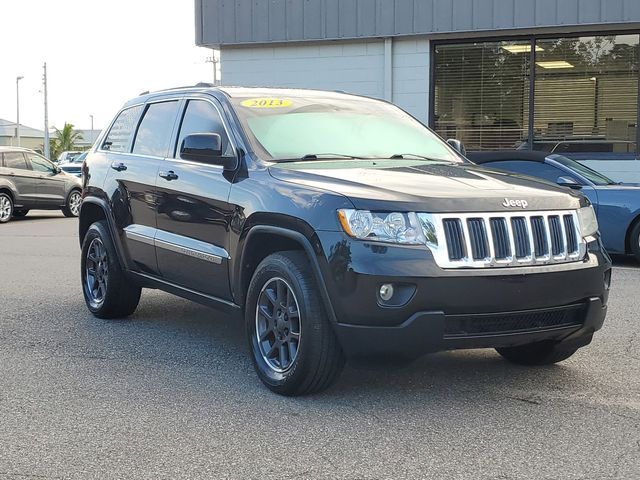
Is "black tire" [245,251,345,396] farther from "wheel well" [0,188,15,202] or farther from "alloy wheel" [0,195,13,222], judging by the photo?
"wheel well" [0,188,15,202]

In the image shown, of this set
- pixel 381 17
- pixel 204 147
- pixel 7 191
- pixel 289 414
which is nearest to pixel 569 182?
pixel 204 147

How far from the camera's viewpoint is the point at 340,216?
4.43 metres

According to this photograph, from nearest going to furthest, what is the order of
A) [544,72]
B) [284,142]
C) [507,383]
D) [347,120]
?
[507,383], [284,142], [347,120], [544,72]

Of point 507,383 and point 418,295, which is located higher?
point 418,295

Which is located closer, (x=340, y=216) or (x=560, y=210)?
(x=340, y=216)

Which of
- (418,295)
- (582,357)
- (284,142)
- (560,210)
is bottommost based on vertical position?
(582,357)

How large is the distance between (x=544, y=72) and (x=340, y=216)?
13555 mm

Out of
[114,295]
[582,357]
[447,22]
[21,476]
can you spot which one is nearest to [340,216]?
[21,476]

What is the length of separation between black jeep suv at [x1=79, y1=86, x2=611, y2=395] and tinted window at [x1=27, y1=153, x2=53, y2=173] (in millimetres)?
14202

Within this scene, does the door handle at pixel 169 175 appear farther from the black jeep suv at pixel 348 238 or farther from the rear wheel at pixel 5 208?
the rear wheel at pixel 5 208

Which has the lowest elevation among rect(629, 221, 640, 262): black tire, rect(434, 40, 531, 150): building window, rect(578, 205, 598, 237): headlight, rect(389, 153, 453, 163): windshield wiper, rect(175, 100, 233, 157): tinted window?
rect(629, 221, 640, 262): black tire

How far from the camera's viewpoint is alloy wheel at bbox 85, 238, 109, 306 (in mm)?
7027

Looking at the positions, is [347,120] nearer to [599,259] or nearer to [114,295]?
[599,259]

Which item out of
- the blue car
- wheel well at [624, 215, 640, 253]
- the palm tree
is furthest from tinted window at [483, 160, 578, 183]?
the palm tree
